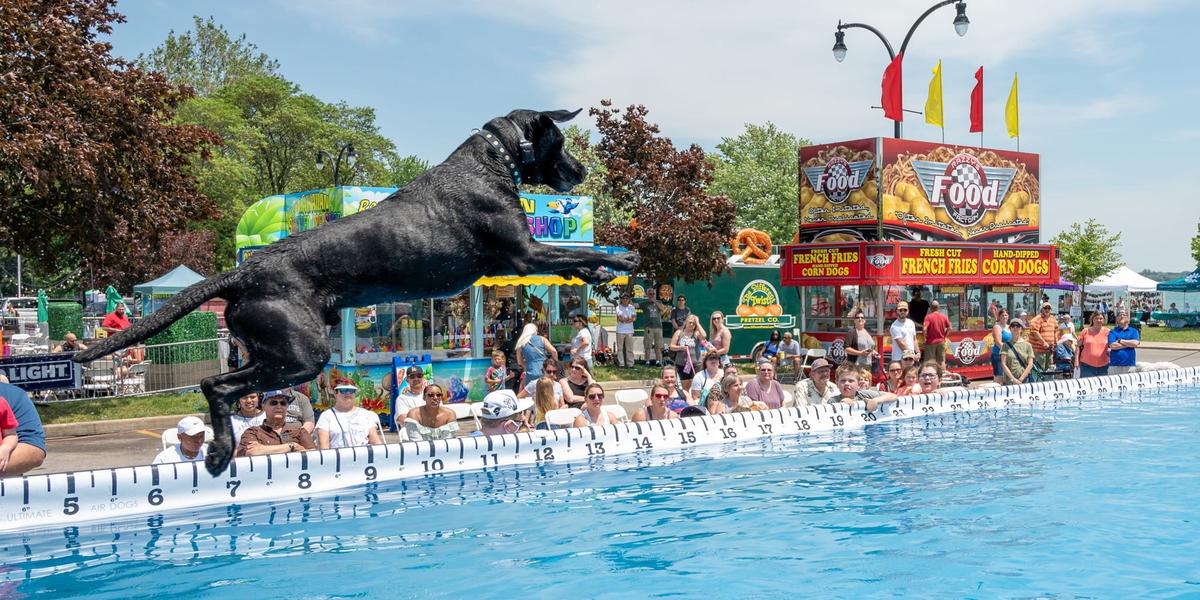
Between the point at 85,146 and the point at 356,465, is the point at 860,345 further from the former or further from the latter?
the point at 85,146

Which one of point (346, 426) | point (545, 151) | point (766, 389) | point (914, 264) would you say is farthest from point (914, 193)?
point (545, 151)

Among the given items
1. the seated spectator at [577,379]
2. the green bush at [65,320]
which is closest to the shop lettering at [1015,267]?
the seated spectator at [577,379]

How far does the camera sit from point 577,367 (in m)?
11.3

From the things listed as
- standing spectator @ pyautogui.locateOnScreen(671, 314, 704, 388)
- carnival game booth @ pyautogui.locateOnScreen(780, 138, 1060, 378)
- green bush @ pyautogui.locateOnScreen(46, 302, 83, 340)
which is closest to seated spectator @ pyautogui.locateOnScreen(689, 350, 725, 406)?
standing spectator @ pyautogui.locateOnScreen(671, 314, 704, 388)

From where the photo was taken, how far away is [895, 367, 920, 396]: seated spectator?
39.8 feet

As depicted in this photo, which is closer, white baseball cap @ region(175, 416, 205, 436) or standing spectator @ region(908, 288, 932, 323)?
white baseball cap @ region(175, 416, 205, 436)

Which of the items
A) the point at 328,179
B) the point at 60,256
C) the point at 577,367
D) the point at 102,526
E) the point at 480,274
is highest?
the point at 328,179

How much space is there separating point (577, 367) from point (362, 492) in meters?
3.87

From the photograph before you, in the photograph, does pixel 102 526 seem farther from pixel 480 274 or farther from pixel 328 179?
pixel 328 179

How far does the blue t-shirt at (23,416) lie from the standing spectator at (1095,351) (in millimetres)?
13441

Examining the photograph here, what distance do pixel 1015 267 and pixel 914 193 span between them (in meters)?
3.26

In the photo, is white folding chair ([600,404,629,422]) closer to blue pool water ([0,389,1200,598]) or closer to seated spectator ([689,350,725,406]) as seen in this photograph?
blue pool water ([0,389,1200,598])

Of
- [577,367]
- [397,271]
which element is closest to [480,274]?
[397,271]

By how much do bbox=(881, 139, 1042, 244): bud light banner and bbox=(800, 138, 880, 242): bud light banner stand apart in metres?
0.27
